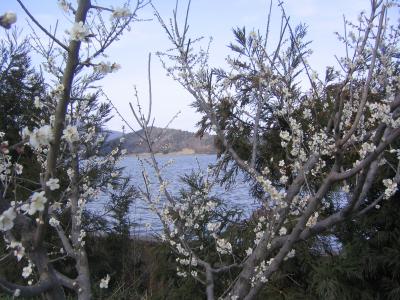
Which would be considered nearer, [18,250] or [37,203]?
[37,203]

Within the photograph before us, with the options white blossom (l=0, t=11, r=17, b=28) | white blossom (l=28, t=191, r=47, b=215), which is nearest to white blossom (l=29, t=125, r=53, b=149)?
white blossom (l=28, t=191, r=47, b=215)

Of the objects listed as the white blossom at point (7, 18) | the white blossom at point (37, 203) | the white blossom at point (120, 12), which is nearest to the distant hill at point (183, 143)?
the white blossom at point (120, 12)

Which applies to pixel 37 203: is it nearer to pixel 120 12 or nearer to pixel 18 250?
pixel 18 250

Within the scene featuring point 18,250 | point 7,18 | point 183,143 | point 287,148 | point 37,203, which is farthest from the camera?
point 183,143

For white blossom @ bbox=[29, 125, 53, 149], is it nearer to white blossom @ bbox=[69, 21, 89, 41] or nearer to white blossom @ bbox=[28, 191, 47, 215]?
white blossom @ bbox=[28, 191, 47, 215]

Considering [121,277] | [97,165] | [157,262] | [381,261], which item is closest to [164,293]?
[157,262]

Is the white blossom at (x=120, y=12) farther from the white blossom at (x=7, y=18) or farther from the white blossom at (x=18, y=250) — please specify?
the white blossom at (x=18, y=250)

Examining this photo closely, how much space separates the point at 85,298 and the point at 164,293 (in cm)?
230

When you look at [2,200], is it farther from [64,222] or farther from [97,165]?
[64,222]

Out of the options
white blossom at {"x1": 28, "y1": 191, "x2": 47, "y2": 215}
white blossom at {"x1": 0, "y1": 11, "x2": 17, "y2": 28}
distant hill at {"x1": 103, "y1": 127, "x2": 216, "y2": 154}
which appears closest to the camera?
white blossom at {"x1": 0, "y1": 11, "x2": 17, "y2": 28}

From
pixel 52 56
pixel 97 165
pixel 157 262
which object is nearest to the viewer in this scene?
pixel 52 56

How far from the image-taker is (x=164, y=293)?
4.92m

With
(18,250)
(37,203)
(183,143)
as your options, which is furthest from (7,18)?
(183,143)

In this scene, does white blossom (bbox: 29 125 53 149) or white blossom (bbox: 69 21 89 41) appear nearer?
white blossom (bbox: 29 125 53 149)
